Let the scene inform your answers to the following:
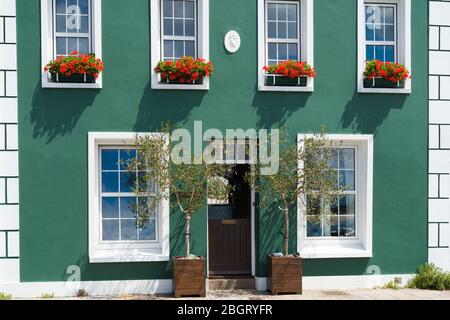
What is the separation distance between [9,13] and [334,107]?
6.21 m

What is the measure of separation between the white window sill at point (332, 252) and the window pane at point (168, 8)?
514 cm

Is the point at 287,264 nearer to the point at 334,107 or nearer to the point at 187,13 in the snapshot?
the point at 334,107

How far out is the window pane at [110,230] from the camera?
10359mm

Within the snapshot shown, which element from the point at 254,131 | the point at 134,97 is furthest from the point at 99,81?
the point at 254,131

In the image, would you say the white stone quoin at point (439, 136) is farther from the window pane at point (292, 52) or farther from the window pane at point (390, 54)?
the window pane at point (292, 52)

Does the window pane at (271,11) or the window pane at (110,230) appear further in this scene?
the window pane at (271,11)

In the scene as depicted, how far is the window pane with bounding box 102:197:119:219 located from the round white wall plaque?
11.6 ft

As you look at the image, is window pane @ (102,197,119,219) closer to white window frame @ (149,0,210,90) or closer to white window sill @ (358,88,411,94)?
white window frame @ (149,0,210,90)

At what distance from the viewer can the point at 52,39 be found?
10.2 meters

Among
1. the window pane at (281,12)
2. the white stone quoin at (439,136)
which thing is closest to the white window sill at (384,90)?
the white stone quoin at (439,136)

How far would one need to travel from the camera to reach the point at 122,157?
10.4 meters

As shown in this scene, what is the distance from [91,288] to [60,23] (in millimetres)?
4876

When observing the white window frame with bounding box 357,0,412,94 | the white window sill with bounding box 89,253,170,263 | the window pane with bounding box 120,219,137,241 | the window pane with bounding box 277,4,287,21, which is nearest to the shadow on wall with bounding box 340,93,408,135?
the white window frame with bounding box 357,0,412,94

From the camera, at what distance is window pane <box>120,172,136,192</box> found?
10383 mm
